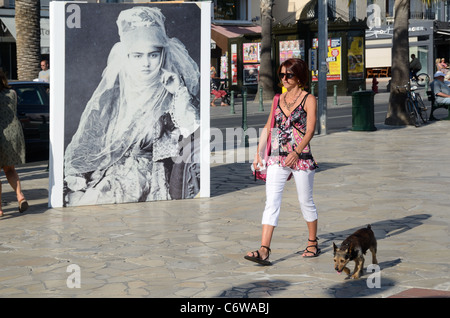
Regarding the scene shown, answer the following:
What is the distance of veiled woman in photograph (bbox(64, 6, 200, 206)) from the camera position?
973 cm

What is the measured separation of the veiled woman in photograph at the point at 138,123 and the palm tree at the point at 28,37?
10.7 m

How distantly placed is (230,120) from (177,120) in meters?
14.7

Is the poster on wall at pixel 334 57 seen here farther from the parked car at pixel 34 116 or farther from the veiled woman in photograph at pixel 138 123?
the veiled woman in photograph at pixel 138 123

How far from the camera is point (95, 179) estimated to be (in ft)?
32.5

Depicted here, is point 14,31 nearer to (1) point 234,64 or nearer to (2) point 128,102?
(1) point 234,64

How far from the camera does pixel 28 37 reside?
19922 mm

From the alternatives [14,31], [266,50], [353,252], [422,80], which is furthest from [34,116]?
[422,80]

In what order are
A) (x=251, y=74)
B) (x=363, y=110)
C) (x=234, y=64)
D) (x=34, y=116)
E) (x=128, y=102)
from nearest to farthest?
(x=128, y=102), (x=34, y=116), (x=363, y=110), (x=251, y=74), (x=234, y=64)

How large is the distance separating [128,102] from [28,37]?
10930 mm

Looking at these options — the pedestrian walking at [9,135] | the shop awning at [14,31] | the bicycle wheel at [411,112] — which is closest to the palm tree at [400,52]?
the bicycle wheel at [411,112]

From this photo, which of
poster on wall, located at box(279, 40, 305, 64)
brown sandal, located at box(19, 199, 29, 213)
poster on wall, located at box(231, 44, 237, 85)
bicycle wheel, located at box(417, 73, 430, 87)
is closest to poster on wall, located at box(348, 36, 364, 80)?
poster on wall, located at box(279, 40, 305, 64)

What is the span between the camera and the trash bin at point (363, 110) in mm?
19453

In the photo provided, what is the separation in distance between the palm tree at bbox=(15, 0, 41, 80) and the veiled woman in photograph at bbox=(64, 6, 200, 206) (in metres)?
10.7
